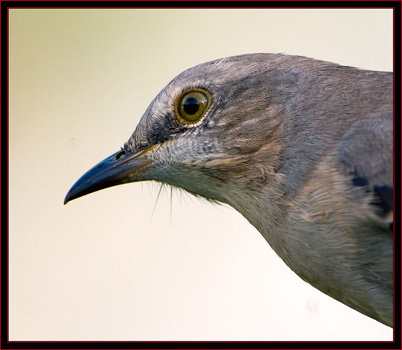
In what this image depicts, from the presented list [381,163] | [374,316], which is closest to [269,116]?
[381,163]

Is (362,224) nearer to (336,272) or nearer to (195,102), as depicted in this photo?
(336,272)

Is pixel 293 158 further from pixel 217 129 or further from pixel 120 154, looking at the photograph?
pixel 120 154

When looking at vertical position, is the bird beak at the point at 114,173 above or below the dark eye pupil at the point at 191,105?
below

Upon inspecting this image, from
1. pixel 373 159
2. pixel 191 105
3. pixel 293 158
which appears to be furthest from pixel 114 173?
pixel 373 159

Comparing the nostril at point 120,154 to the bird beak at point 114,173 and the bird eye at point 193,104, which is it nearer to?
the bird beak at point 114,173

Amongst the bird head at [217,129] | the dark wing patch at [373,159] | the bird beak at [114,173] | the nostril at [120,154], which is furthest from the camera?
the nostril at [120,154]

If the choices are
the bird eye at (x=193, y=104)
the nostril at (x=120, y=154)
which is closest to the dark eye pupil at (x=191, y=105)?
the bird eye at (x=193, y=104)

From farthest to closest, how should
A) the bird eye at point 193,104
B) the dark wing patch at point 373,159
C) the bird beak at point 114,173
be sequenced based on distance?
the bird beak at point 114,173 → the bird eye at point 193,104 → the dark wing patch at point 373,159

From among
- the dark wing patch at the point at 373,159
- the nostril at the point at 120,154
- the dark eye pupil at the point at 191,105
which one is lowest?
the dark wing patch at the point at 373,159
